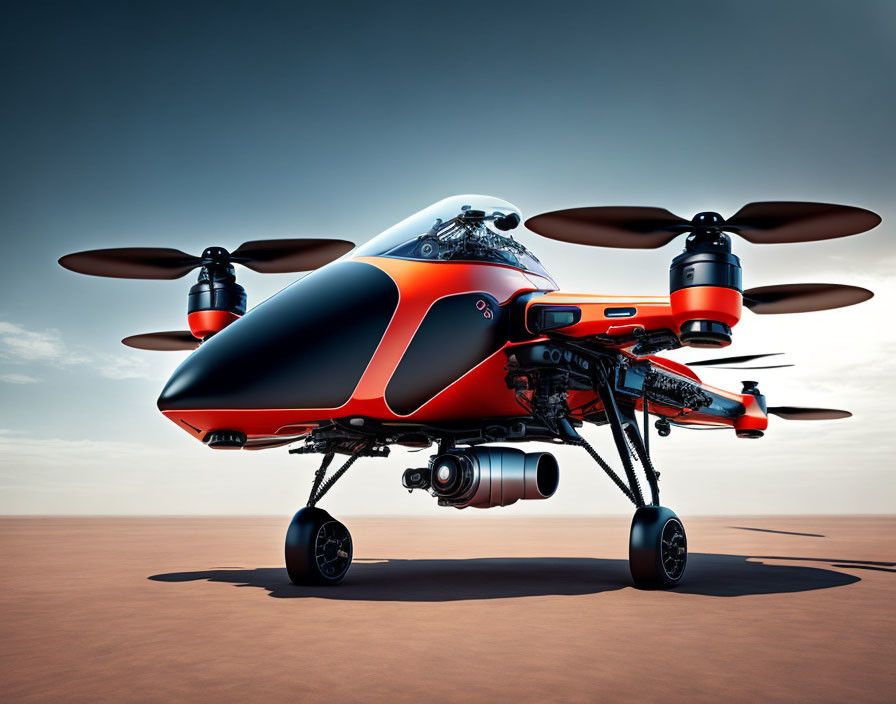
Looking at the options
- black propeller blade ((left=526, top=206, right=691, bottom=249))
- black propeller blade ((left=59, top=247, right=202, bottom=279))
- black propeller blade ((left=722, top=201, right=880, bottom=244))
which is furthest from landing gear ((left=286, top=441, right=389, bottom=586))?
black propeller blade ((left=722, top=201, right=880, bottom=244))

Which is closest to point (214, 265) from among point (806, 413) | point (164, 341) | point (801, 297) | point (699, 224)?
point (164, 341)

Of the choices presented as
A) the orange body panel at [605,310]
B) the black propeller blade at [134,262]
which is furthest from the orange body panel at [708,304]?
the black propeller blade at [134,262]

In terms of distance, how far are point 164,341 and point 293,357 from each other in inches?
223

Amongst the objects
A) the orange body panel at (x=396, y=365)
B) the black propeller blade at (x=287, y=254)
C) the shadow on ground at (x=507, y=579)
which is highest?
the black propeller blade at (x=287, y=254)

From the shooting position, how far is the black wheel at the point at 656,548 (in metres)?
9.75

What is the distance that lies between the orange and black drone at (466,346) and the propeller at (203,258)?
44 millimetres

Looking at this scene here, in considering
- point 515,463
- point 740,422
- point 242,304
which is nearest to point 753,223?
point 515,463

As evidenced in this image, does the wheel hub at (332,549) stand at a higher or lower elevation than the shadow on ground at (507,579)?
higher

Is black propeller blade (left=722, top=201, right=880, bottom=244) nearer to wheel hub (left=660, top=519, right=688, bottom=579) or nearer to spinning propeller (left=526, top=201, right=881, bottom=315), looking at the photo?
spinning propeller (left=526, top=201, right=881, bottom=315)

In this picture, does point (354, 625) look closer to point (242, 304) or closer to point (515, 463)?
point (515, 463)

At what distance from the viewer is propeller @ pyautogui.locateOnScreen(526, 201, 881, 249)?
354 inches

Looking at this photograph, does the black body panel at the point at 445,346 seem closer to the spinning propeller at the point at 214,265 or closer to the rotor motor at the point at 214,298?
the spinning propeller at the point at 214,265

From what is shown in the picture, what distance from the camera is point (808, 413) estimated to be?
755 inches

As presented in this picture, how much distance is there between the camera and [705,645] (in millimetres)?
6172
